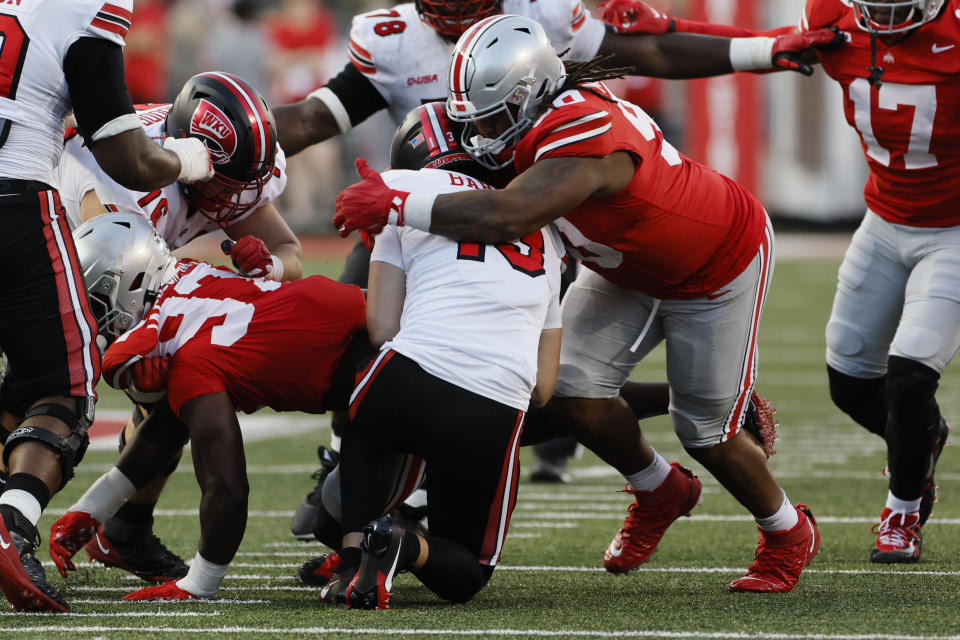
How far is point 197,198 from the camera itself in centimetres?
470

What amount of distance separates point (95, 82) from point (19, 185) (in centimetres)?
33

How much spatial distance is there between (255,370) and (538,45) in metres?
1.18

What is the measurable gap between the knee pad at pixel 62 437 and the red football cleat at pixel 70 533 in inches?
12.0

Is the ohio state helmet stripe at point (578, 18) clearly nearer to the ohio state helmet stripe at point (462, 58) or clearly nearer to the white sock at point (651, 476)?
the ohio state helmet stripe at point (462, 58)

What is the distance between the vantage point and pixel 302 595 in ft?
13.4

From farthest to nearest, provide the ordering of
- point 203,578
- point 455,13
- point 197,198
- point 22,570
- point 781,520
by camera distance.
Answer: point 455,13 < point 197,198 < point 781,520 < point 203,578 < point 22,570

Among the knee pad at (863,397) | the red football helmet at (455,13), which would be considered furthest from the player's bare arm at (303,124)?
the knee pad at (863,397)

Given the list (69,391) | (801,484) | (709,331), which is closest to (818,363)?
(801,484)

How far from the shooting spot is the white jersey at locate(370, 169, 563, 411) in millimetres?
3701

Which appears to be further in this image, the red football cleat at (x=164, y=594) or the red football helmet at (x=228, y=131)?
the red football helmet at (x=228, y=131)

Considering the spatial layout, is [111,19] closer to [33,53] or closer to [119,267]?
[33,53]

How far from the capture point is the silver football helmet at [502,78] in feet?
12.6

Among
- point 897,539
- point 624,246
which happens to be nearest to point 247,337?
point 624,246

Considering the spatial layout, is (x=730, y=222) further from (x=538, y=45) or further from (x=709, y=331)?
(x=538, y=45)
